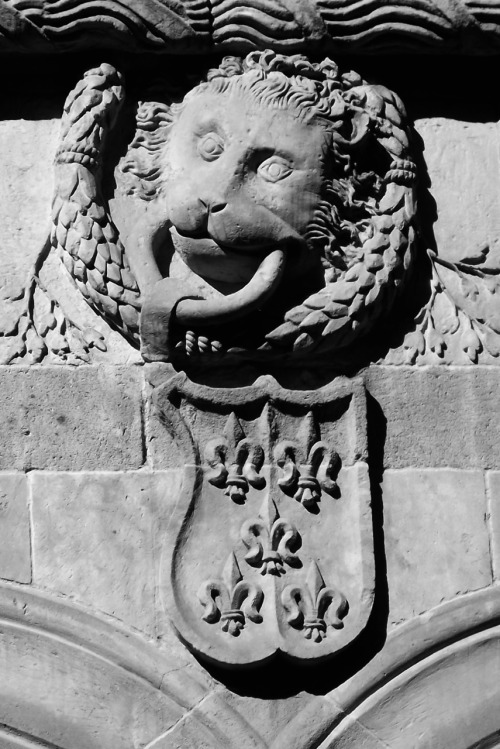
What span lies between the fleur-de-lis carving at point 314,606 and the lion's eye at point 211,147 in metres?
1.31

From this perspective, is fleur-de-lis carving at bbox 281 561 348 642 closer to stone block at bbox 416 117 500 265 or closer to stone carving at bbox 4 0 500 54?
stone block at bbox 416 117 500 265

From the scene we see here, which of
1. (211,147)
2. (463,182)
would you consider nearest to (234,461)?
(211,147)

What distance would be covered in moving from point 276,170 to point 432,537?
1214 mm

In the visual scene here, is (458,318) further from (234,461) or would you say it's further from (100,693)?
(100,693)

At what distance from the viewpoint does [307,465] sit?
4.77m

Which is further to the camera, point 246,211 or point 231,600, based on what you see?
point 246,211

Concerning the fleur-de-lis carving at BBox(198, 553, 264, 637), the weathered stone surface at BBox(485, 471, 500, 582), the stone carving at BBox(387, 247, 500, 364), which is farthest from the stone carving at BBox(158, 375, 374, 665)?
the weathered stone surface at BBox(485, 471, 500, 582)

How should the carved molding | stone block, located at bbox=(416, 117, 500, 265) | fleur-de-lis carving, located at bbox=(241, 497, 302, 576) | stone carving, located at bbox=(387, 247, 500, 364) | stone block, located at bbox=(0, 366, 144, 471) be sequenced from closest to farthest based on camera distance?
the carved molding → fleur-de-lis carving, located at bbox=(241, 497, 302, 576) → stone block, located at bbox=(0, 366, 144, 471) → stone carving, located at bbox=(387, 247, 500, 364) → stone block, located at bbox=(416, 117, 500, 265)

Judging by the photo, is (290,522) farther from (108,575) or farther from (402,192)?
(402,192)

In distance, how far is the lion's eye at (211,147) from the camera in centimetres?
487

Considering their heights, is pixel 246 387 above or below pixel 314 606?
above

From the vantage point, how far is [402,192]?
4980 millimetres

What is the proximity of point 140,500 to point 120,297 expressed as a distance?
0.62 m

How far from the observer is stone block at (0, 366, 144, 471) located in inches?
188
